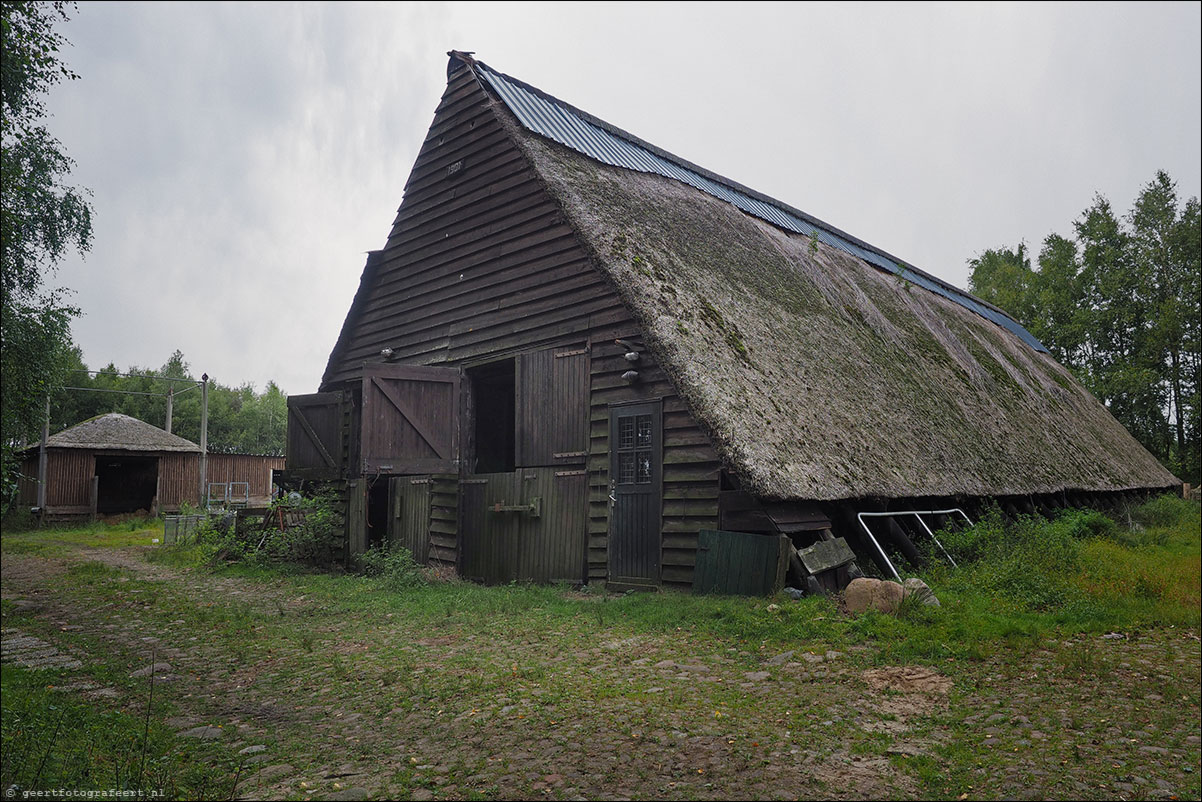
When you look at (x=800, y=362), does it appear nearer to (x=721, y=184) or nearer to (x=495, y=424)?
(x=495, y=424)

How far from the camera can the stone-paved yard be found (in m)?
4.34

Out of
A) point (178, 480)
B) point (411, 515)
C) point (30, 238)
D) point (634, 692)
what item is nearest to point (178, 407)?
point (178, 480)

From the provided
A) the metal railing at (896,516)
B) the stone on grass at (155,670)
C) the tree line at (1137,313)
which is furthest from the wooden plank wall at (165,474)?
the tree line at (1137,313)

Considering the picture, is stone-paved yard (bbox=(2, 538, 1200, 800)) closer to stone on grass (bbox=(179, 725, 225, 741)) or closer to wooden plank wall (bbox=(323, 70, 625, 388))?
stone on grass (bbox=(179, 725, 225, 741))

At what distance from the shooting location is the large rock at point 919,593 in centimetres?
848

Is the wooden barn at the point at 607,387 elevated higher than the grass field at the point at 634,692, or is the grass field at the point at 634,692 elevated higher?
the wooden barn at the point at 607,387

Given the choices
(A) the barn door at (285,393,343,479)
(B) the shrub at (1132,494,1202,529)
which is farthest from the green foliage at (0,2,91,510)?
(B) the shrub at (1132,494,1202,529)

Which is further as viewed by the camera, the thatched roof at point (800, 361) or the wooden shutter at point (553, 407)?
the wooden shutter at point (553, 407)

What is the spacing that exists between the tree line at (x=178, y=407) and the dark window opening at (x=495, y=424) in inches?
1497

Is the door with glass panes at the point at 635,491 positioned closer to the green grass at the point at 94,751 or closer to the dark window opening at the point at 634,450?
the dark window opening at the point at 634,450

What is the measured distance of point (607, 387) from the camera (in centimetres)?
1153

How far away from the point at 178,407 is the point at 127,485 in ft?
90.8

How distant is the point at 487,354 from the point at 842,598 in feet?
23.3

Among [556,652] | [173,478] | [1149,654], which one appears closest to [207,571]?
[556,652]
